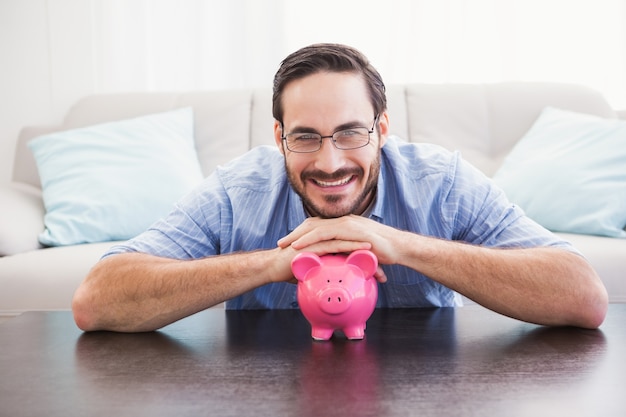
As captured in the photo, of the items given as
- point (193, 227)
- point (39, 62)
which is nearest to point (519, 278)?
point (193, 227)

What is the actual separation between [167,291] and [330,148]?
420 mm

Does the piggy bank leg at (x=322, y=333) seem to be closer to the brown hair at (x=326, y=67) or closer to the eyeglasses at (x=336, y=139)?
the eyeglasses at (x=336, y=139)

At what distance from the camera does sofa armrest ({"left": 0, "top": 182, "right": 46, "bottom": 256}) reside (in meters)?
2.24

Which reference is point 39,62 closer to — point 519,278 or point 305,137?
point 305,137

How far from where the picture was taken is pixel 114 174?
2480 mm

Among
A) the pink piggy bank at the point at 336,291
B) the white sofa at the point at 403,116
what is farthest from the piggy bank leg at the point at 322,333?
the white sofa at the point at 403,116

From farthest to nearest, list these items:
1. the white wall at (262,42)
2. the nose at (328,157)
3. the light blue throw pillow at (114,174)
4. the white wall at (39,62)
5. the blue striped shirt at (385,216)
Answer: the white wall at (39,62) → the white wall at (262,42) → the light blue throw pillow at (114,174) → the blue striped shirt at (385,216) → the nose at (328,157)

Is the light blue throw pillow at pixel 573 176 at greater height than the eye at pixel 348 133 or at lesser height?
lesser

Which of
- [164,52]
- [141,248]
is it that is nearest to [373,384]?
[141,248]

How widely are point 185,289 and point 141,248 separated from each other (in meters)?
0.24

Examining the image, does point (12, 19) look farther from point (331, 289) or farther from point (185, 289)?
point (331, 289)

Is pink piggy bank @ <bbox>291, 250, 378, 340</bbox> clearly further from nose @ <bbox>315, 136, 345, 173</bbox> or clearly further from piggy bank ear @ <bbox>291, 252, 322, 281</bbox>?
nose @ <bbox>315, 136, 345, 173</bbox>

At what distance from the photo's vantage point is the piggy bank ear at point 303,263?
1136 mm

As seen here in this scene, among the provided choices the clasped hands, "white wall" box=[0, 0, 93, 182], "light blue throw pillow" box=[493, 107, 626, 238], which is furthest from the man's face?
"white wall" box=[0, 0, 93, 182]
